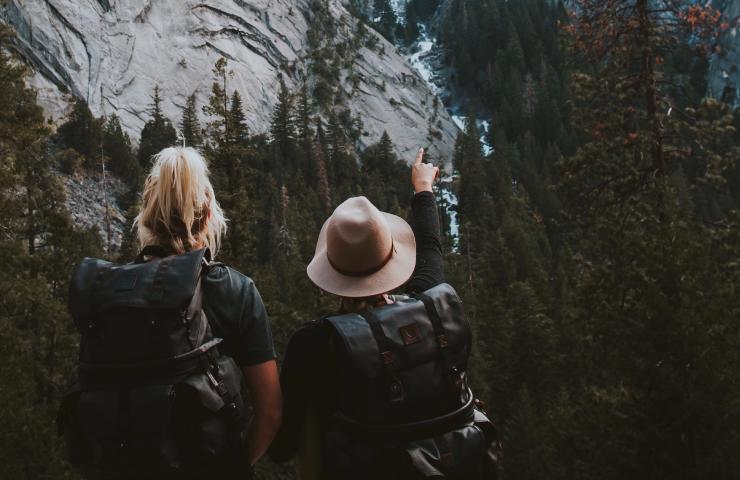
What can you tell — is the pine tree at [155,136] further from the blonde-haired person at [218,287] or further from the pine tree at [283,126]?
the blonde-haired person at [218,287]

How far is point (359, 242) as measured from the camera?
2.70 metres

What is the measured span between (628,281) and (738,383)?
1.75 metres

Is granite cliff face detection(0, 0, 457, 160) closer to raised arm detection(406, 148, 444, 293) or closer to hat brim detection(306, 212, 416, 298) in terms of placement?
raised arm detection(406, 148, 444, 293)

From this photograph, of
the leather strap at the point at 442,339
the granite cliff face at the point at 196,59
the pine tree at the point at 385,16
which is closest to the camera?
the leather strap at the point at 442,339

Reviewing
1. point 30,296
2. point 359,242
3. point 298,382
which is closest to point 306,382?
point 298,382

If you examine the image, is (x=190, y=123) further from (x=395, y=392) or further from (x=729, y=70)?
(x=729, y=70)

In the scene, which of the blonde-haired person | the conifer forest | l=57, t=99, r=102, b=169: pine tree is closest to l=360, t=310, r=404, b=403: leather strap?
the blonde-haired person

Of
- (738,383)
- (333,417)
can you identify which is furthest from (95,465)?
(738,383)

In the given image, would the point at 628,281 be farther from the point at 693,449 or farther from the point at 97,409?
the point at 97,409

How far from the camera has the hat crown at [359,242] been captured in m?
2.70

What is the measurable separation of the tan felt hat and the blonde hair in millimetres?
535

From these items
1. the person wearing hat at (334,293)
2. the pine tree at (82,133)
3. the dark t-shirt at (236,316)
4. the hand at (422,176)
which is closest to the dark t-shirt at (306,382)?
the person wearing hat at (334,293)

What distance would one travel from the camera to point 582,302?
32.0ft

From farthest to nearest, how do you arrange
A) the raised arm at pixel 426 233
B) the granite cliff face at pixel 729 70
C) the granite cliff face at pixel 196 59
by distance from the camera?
1. the granite cliff face at pixel 729 70
2. the granite cliff face at pixel 196 59
3. the raised arm at pixel 426 233
